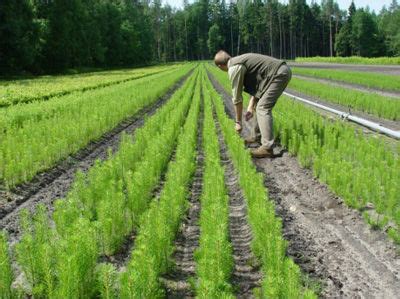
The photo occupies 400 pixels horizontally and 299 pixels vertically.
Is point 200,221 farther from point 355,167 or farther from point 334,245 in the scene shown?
point 355,167

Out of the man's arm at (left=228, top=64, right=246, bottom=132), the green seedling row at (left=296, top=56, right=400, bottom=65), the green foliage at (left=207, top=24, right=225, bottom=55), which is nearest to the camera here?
the man's arm at (left=228, top=64, right=246, bottom=132)

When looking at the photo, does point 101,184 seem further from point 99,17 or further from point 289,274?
point 99,17

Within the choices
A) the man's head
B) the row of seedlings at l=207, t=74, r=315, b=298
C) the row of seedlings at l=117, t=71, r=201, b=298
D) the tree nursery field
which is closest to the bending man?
the man's head

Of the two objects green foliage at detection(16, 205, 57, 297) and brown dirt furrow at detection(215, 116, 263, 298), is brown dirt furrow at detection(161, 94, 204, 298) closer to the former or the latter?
brown dirt furrow at detection(215, 116, 263, 298)

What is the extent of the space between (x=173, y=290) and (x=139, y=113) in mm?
12928

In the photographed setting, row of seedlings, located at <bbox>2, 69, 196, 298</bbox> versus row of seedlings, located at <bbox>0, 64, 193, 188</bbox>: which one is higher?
row of seedlings, located at <bbox>0, 64, 193, 188</bbox>

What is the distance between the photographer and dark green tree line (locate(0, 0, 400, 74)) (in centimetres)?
4350

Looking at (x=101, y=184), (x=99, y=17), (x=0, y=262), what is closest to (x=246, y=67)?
(x=101, y=184)

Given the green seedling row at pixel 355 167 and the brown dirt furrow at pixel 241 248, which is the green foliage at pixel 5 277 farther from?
the green seedling row at pixel 355 167

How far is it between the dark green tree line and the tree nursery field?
37782 millimetres

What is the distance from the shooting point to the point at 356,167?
22.6ft

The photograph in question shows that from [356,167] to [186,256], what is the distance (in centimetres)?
372

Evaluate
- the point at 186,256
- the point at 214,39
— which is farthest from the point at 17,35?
the point at 214,39

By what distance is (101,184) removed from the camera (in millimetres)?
5648
